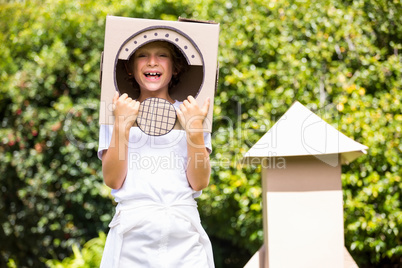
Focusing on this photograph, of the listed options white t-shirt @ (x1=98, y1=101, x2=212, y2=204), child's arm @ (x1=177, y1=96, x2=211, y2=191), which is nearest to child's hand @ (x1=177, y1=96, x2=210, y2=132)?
child's arm @ (x1=177, y1=96, x2=211, y2=191)

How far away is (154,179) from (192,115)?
27 cm

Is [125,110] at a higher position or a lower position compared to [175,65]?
lower

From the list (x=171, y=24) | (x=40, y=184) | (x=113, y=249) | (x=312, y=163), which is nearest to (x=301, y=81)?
(x=312, y=163)

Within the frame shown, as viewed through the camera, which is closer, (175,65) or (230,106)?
(175,65)

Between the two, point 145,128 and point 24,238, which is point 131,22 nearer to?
point 145,128

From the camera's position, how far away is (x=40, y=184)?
14.2 feet

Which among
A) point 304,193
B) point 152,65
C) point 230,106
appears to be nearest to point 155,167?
point 152,65

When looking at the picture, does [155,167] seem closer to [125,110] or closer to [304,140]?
[125,110]

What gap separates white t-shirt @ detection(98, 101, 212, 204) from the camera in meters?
1.72

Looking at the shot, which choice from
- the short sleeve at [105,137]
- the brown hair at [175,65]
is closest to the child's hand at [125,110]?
the short sleeve at [105,137]

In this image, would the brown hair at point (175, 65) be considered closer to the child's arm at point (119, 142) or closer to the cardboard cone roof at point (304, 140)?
A: the child's arm at point (119, 142)

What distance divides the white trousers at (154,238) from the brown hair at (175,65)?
491 millimetres

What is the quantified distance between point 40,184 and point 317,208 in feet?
10.2

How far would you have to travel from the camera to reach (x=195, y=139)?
1676 mm
